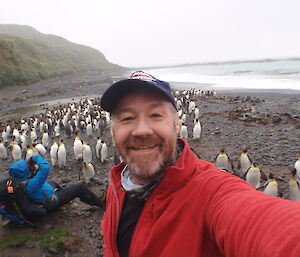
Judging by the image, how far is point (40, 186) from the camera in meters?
4.14

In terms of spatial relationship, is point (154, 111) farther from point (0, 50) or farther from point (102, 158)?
point (0, 50)

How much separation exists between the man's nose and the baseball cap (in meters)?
0.24

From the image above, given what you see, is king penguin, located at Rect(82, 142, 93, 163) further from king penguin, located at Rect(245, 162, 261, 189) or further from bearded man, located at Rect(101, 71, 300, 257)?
bearded man, located at Rect(101, 71, 300, 257)

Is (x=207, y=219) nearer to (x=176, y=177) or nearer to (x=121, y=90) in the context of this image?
(x=176, y=177)

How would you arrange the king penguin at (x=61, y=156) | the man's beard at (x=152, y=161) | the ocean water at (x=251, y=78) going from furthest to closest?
1. the ocean water at (x=251, y=78)
2. the king penguin at (x=61, y=156)
3. the man's beard at (x=152, y=161)

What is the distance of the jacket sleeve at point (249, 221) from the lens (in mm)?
837

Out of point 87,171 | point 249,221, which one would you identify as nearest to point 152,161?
point 249,221

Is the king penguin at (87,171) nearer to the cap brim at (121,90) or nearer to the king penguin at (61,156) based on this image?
the king penguin at (61,156)

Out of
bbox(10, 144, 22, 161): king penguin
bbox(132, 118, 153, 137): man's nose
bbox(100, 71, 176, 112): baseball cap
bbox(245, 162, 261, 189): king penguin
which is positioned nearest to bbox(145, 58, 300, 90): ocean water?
bbox(245, 162, 261, 189): king penguin

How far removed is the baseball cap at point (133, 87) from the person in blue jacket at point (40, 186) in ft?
10.1

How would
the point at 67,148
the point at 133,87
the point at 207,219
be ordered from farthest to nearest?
the point at 67,148
the point at 133,87
the point at 207,219

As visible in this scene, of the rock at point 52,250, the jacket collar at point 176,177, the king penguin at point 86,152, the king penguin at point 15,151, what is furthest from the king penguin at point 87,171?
the jacket collar at point 176,177

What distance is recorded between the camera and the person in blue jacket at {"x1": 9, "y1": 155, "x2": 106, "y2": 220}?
13.3 ft

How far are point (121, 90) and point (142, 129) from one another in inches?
13.8
